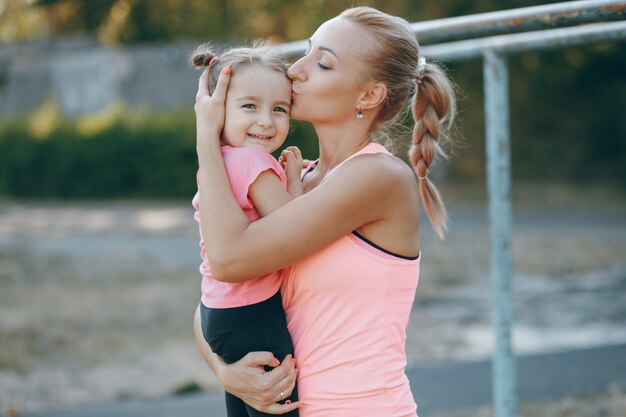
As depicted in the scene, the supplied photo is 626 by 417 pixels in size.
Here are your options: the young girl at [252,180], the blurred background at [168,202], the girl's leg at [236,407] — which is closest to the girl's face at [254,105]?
the young girl at [252,180]

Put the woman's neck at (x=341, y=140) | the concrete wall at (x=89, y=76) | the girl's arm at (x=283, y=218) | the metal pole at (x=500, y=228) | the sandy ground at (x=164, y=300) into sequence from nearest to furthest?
the girl's arm at (x=283, y=218) → the woman's neck at (x=341, y=140) → the metal pole at (x=500, y=228) → the sandy ground at (x=164, y=300) → the concrete wall at (x=89, y=76)

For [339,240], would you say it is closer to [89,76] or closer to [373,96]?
[373,96]

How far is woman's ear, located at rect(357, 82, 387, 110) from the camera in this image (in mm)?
2088

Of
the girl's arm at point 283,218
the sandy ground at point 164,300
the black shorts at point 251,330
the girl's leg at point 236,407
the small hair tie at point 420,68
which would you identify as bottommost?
the girl's leg at point 236,407

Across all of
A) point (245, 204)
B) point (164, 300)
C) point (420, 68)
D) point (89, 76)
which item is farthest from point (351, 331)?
point (89, 76)

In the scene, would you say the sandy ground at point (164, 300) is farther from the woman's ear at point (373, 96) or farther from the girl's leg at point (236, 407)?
the woman's ear at point (373, 96)

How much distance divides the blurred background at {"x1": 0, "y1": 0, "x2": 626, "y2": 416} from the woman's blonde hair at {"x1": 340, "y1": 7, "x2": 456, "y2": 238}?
1.88 m

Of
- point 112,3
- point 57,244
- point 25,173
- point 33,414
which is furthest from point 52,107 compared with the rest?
point 33,414

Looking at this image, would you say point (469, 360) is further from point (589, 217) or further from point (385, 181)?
point (589, 217)

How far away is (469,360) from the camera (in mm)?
6359

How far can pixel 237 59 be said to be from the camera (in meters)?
2.07

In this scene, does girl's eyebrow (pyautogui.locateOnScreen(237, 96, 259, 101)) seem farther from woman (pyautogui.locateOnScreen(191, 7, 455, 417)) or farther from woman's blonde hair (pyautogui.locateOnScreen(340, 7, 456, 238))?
woman's blonde hair (pyautogui.locateOnScreen(340, 7, 456, 238))

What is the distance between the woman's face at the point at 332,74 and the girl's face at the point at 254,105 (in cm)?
5

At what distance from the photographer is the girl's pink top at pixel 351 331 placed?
1956 millimetres
